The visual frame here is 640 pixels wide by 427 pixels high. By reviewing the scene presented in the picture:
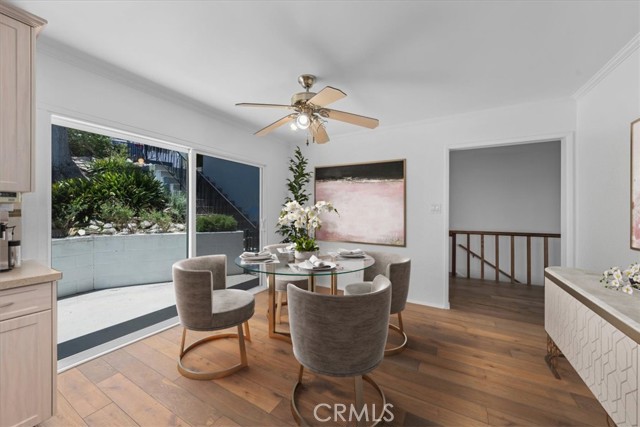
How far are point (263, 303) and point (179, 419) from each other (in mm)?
2008

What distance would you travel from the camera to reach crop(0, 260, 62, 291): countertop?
1.41m

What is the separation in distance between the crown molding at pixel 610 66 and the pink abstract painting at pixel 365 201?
189 centimetres

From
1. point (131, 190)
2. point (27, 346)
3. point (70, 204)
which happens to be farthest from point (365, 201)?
point (27, 346)

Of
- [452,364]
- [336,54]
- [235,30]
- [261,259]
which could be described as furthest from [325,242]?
[235,30]

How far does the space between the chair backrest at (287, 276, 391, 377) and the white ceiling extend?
1.68 metres

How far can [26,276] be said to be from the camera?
4.86ft

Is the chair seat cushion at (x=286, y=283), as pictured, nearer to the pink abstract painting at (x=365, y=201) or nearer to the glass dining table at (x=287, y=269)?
the glass dining table at (x=287, y=269)

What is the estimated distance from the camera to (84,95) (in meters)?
2.21

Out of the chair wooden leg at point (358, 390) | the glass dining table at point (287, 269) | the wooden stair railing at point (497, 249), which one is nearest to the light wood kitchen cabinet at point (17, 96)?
the glass dining table at point (287, 269)

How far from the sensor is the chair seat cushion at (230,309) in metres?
2.05

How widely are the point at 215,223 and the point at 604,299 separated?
3780 mm

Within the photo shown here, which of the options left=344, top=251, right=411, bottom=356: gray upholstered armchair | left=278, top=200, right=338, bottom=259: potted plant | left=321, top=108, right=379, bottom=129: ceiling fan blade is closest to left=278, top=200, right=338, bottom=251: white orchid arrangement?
left=278, top=200, right=338, bottom=259: potted plant

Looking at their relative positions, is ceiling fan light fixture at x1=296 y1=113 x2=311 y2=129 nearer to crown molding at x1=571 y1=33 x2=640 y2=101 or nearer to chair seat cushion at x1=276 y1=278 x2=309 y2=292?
chair seat cushion at x1=276 y1=278 x2=309 y2=292

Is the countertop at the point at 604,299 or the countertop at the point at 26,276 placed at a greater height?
the countertop at the point at 26,276
